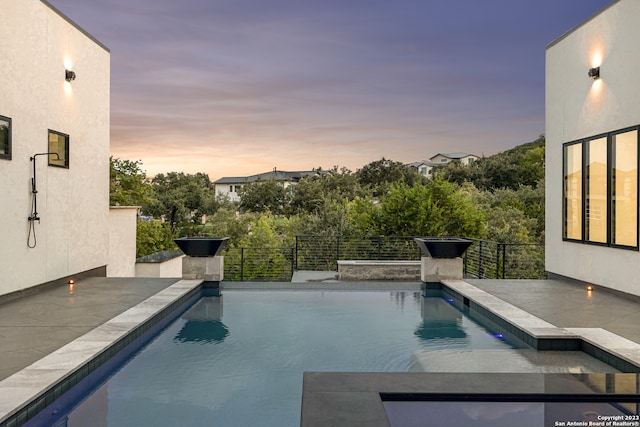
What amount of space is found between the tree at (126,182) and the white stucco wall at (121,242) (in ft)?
23.6

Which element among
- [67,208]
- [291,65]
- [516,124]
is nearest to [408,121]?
[516,124]

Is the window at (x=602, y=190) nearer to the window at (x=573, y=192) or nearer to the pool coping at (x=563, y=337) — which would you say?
the window at (x=573, y=192)

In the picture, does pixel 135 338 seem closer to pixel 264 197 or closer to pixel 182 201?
pixel 182 201

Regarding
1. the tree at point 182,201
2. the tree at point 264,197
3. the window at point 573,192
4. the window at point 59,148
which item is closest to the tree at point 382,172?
the tree at point 264,197

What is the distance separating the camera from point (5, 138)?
682 centimetres

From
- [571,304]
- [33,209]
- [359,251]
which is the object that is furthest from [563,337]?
[359,251]

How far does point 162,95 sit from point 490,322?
1584 cm

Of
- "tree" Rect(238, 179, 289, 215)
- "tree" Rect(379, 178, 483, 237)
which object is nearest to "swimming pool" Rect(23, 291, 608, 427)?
"tree" Rect(379, 178, 483, 237)

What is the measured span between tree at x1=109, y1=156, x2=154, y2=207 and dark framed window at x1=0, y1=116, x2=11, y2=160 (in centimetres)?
1219

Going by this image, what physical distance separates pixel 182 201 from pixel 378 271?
24835mm

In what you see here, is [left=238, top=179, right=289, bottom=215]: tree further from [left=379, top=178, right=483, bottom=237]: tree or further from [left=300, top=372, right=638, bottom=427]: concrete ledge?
[left=300, top=372, right=638, bottom=427]: concrete ledge

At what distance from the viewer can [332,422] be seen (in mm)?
2609

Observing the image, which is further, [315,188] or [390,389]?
[315,188]

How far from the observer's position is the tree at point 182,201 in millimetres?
33094
